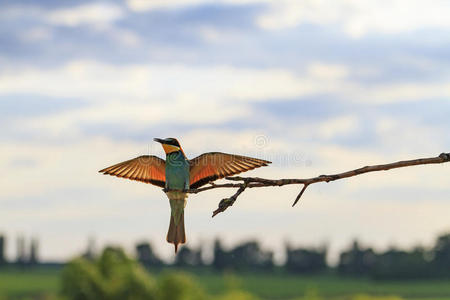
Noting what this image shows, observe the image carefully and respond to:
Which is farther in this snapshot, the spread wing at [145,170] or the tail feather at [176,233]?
the tail feather at [176,233]

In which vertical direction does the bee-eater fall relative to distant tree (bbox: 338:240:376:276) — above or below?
above

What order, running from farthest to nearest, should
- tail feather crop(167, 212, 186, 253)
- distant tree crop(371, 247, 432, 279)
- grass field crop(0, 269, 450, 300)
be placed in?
distant tree crop(371, 247, 432, 279), grass field crop(0, 269, 450, 300), tail feather crop(167, 212, 186, 253)

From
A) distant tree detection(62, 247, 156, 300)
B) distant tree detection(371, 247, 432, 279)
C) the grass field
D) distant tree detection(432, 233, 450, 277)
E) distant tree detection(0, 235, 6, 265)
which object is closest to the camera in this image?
distant tree detection(62, 247, 156, 300)

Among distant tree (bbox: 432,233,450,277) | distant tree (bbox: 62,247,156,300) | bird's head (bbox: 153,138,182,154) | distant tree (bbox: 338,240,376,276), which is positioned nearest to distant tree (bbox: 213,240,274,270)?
distant tree (bbox: 338,240,376,276)

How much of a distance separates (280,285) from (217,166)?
166370 millimetres

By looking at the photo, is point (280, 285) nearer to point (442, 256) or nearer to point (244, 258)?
point (244, 258)

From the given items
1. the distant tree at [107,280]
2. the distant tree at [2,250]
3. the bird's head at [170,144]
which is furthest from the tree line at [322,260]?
the bird's head at [170,144]

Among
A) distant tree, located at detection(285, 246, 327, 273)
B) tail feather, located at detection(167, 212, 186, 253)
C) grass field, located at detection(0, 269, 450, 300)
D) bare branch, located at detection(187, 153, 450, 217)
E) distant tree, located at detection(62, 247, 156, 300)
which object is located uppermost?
bare branch, located at detection(187, 153, 450, 217)

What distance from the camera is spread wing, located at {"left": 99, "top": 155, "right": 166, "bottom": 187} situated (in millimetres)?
4918

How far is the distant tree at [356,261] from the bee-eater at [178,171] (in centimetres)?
18114

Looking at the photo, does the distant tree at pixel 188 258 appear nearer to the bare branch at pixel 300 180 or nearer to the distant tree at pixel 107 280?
the distant tree at pixel 107 280

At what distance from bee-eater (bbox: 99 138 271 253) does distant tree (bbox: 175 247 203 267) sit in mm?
169967

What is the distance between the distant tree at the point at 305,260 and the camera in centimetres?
→ 18175

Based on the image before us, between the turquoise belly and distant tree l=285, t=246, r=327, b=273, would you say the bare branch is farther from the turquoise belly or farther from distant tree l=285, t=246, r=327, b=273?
distant tree l=285, t=246, r=327, b=273
